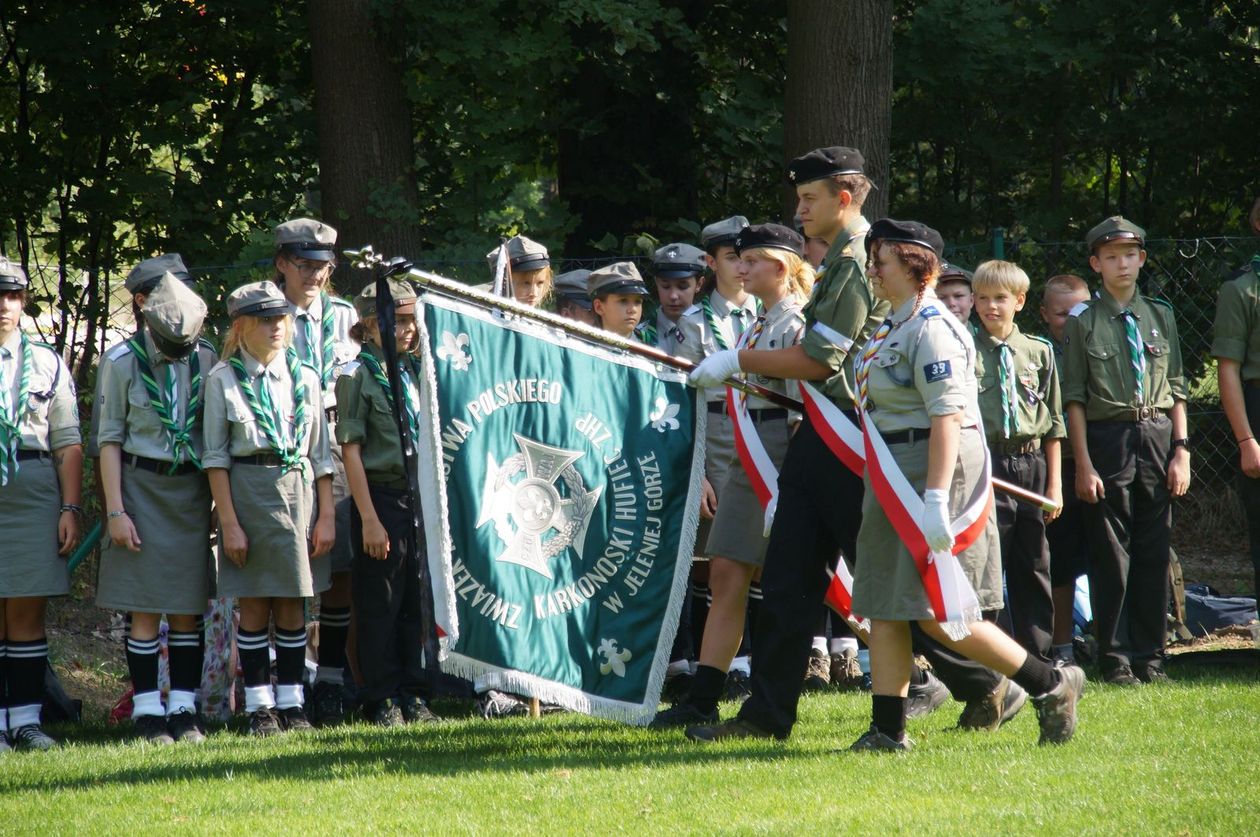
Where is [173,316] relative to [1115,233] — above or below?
below

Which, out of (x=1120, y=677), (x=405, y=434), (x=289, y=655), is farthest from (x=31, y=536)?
(x=1120, y=677)

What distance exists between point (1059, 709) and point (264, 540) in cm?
356

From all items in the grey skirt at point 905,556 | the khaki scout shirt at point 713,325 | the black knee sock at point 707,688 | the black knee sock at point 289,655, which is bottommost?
the black knee sock at point 707,688

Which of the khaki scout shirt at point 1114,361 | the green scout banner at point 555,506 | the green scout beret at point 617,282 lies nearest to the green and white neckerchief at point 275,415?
the green scout banner at point 555,506

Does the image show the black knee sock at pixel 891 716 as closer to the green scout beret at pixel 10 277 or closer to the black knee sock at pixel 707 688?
the black knee sock at pixel 707 688

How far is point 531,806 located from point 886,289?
91.0 inches

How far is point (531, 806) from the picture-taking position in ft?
16.5

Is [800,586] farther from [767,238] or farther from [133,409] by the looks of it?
[133,409]

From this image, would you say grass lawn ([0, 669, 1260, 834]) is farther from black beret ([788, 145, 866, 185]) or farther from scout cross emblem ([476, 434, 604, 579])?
black beret ([788, 145, 866, 185])

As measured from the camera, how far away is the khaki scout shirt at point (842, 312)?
5715mm

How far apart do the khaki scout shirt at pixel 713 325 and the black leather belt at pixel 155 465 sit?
2.47 meters

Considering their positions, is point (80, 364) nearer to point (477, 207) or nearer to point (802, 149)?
point (477, 207)

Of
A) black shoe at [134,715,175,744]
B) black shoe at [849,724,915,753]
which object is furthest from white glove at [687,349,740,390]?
black shoe at [134,715,175,744]

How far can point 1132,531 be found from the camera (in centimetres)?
756
